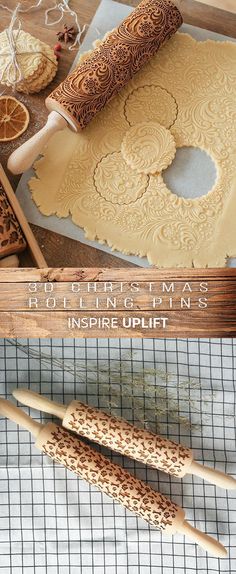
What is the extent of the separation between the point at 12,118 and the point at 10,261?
0.29 meters

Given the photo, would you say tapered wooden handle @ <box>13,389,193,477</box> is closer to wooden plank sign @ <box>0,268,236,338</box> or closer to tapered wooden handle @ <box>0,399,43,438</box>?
tapered wooden handle @ <box>0,399,43,438</box>

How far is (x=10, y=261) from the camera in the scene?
1.22 metres

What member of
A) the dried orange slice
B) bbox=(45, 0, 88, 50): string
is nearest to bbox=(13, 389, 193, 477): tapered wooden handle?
the dried orange slice

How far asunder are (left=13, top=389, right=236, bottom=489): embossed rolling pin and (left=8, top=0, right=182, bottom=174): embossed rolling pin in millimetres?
444

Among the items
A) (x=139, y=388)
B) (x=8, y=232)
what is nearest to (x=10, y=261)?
(x=8, y=232)

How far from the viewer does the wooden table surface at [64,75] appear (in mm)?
1304

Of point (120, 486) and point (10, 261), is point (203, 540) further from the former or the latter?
point (10, 261)

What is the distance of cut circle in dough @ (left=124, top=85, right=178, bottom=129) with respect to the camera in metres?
1.34

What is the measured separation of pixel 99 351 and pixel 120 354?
0.12 ft

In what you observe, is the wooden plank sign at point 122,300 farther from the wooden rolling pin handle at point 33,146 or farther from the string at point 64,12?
the string at point 64,12

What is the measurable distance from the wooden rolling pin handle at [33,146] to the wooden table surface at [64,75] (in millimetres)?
56

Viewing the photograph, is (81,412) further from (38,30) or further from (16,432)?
(38,30)

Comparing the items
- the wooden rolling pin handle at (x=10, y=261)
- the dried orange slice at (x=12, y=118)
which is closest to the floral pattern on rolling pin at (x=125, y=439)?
the wooden rolling pin handle at (x=10, y=261)

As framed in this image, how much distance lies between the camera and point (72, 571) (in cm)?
123
